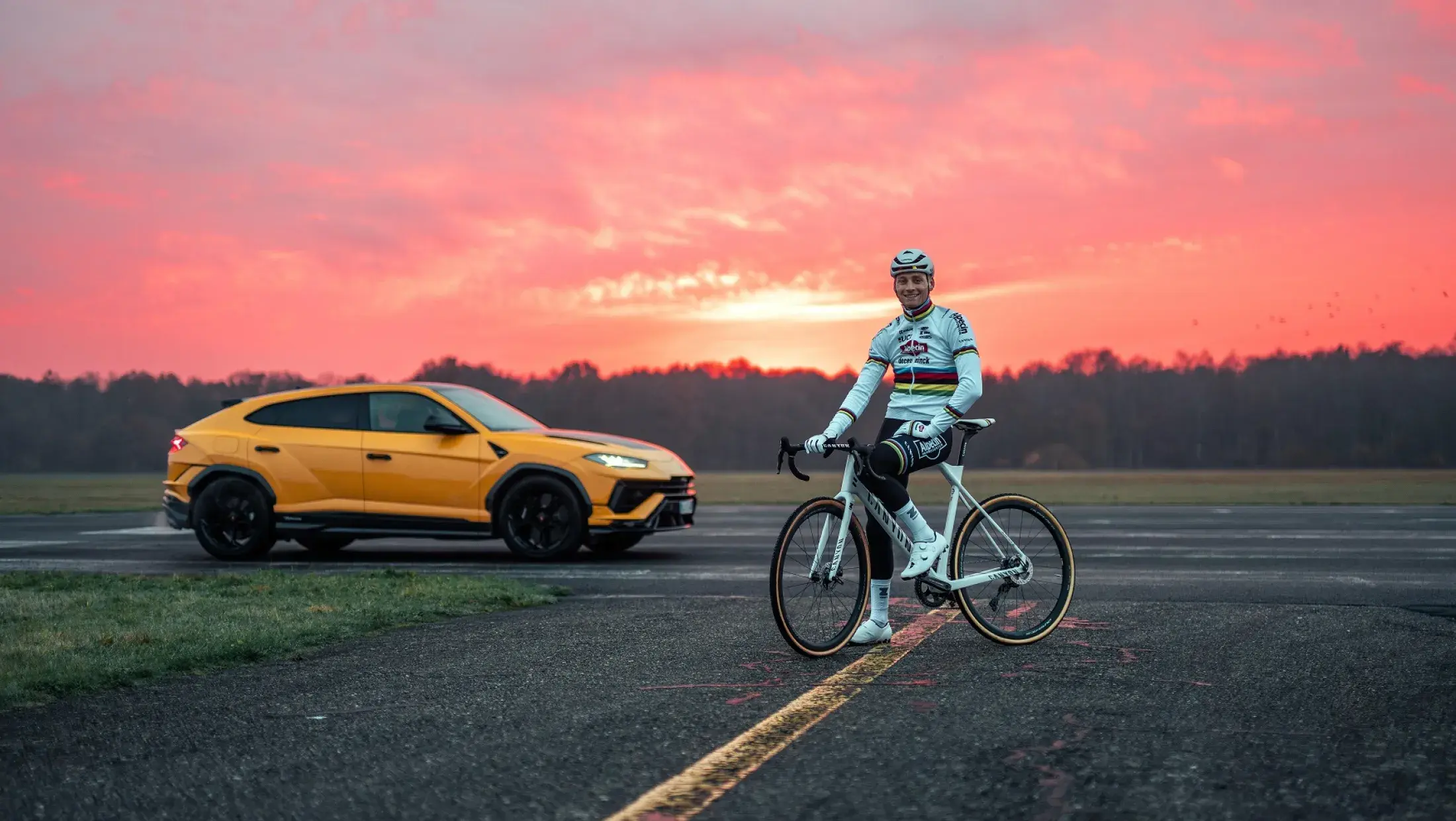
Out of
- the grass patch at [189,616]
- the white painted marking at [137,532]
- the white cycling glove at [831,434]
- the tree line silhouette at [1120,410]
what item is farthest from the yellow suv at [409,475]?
the tree line silhouette at [1120,410]

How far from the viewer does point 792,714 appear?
4.77 metres

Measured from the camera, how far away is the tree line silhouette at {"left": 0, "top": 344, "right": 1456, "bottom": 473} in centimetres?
10681

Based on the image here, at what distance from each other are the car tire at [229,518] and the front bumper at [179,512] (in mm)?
77

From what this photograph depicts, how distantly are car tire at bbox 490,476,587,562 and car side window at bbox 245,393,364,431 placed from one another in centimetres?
186

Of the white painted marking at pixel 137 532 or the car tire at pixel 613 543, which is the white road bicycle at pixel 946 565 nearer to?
the car tire at pixel 613 543

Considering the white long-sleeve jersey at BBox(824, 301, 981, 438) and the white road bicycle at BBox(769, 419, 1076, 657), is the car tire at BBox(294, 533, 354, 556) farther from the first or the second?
the white long-sleeve jersey at BBox(824, 301, 981, 438)

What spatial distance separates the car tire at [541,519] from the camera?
12.2 meters

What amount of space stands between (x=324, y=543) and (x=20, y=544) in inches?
151

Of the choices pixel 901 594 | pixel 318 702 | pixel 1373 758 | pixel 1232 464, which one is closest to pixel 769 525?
pixel 901 594

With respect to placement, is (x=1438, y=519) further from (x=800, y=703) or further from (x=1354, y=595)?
(x=800, y=703)

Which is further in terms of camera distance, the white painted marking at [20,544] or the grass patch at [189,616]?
the white painted marking at [20,544]

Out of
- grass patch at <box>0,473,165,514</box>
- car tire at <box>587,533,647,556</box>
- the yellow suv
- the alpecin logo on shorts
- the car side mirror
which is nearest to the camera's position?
the alpecin logo on shorts

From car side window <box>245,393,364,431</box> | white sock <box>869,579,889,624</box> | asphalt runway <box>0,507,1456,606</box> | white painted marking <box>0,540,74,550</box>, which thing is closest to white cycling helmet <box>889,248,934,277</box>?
white sock <box>869,579,889,624</box>

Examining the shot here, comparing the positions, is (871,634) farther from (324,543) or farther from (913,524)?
(324,543)
